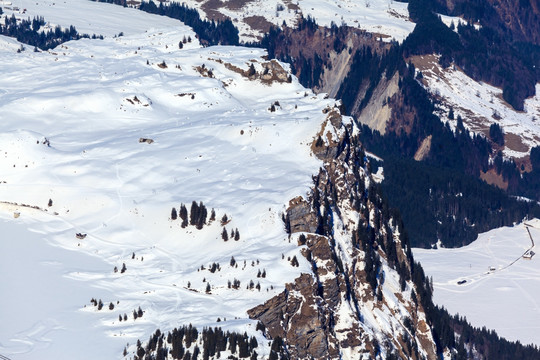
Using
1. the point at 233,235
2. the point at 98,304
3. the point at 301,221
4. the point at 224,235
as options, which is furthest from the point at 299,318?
the point at 98,304

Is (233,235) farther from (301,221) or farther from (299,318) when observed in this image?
(299,318)

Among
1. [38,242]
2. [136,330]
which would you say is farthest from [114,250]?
[136,330]

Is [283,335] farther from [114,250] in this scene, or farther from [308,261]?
[114,250]

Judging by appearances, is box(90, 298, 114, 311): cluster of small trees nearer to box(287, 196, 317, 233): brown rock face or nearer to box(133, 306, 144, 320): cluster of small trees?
box(133, 306, 144, 320): cluster of small trees

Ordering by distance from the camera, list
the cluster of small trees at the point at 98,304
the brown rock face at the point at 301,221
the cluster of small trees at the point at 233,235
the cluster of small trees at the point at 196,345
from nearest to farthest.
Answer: the cluster of small trees at the point at 196,345 → the cluster of small trees at the point at 98,304 → the cluster of small trees at the point at 233,235 → the brown rock face at the point at 301,221

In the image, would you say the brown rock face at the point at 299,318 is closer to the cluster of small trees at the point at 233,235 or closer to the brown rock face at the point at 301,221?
the brown rock face at the point at 301,221

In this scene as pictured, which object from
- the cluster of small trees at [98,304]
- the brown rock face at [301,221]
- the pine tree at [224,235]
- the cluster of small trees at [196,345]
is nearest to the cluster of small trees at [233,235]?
the pine tree at [224,235]

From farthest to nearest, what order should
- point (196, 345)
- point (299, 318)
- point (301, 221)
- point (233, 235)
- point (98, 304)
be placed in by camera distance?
point (301, 221) → point (233, 235) → point (299, 318) → point (98, 304) → point (196, 345)

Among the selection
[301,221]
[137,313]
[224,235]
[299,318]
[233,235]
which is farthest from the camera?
[301,221]

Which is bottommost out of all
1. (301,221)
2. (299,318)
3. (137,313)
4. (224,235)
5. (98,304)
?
(98,304)

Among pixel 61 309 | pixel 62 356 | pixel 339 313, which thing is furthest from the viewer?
pixel 339 313

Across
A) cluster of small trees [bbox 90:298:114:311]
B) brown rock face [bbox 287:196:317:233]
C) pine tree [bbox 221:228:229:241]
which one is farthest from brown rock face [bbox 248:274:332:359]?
cluster of small trees [bbox 90:298:114:311]
